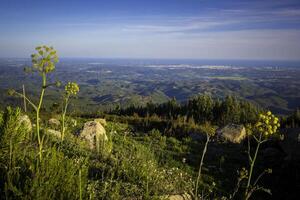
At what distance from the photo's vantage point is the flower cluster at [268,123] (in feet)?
15.2

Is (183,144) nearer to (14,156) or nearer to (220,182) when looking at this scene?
(220,182)

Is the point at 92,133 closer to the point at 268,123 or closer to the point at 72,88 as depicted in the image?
the point at 72,88

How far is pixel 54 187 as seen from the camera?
3.84 m

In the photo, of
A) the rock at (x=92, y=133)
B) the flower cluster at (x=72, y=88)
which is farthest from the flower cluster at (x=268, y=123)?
the rock at (x=92, y=133)

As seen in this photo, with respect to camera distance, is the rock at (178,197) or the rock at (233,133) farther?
the rock at (233,133)

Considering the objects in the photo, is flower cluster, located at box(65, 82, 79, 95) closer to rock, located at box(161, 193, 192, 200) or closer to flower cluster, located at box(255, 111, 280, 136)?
rock, located at box(161, 193, 192, 200)

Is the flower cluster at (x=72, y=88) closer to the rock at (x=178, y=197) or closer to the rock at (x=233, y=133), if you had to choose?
the rock at (x=178, y=197)

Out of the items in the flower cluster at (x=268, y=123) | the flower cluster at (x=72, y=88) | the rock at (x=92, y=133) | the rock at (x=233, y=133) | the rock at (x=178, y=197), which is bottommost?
the rock at (x=233, y=133)

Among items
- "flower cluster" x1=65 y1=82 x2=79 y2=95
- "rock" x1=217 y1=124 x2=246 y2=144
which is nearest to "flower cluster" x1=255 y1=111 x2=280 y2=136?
"flower cluster" x1=65 y1=82 x2=79 y2=95

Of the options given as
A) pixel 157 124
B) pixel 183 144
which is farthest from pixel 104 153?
pixel 157 124

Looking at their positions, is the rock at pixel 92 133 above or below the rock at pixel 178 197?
below

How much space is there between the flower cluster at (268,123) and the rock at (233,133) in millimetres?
10025

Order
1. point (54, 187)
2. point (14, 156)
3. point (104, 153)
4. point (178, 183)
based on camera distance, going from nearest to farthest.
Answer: point (54, 187) < point (14, 156) < point (178, 183) < point (104, 153)

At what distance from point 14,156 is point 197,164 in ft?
24.9
